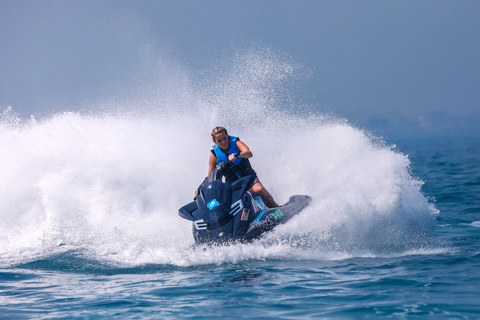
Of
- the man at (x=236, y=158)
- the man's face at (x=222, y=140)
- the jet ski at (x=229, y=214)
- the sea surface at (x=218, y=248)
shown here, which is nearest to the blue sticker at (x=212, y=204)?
the jet ski at (x=229, y=214)

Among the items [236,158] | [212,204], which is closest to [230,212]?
[212,204]

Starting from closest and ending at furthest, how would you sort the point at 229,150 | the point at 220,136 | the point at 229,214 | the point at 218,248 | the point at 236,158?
the point at 218,248
the point at 229,214
the point at 220,136
the point at 236,158
the point at 229,150

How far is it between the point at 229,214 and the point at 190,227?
Answer: 1648 mm

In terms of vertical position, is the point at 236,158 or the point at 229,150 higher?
the point at 229,150

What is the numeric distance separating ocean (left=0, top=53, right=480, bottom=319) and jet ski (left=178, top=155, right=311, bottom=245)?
0.56ft

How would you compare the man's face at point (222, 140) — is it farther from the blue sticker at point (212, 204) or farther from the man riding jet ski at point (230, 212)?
the blue sticker at point (212, 204)

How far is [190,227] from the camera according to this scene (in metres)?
7.64

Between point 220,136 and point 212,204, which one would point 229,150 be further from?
point 212,204

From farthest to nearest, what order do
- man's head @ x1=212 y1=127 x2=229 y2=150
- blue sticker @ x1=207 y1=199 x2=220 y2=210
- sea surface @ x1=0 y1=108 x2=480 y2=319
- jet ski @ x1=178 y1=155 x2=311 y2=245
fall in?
man's head @ x1=212 y1=127 x2=229 y2=150 → blue sticker @ x1=207 y1=199 x2=220 y2=210 → jet ski @ x1=178 y1=155 x2=311 y2=245 → sea surface @ x1=0 y1=108 x2=480 y2=319

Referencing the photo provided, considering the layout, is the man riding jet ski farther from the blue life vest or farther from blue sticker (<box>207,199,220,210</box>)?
the blue life vest

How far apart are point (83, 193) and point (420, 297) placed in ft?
19.7

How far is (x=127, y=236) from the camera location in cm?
729

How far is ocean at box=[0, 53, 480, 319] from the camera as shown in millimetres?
4457

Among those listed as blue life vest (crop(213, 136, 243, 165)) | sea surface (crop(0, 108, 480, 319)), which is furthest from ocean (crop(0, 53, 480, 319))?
blue life vest (crop(213, 136, 243, 165))
